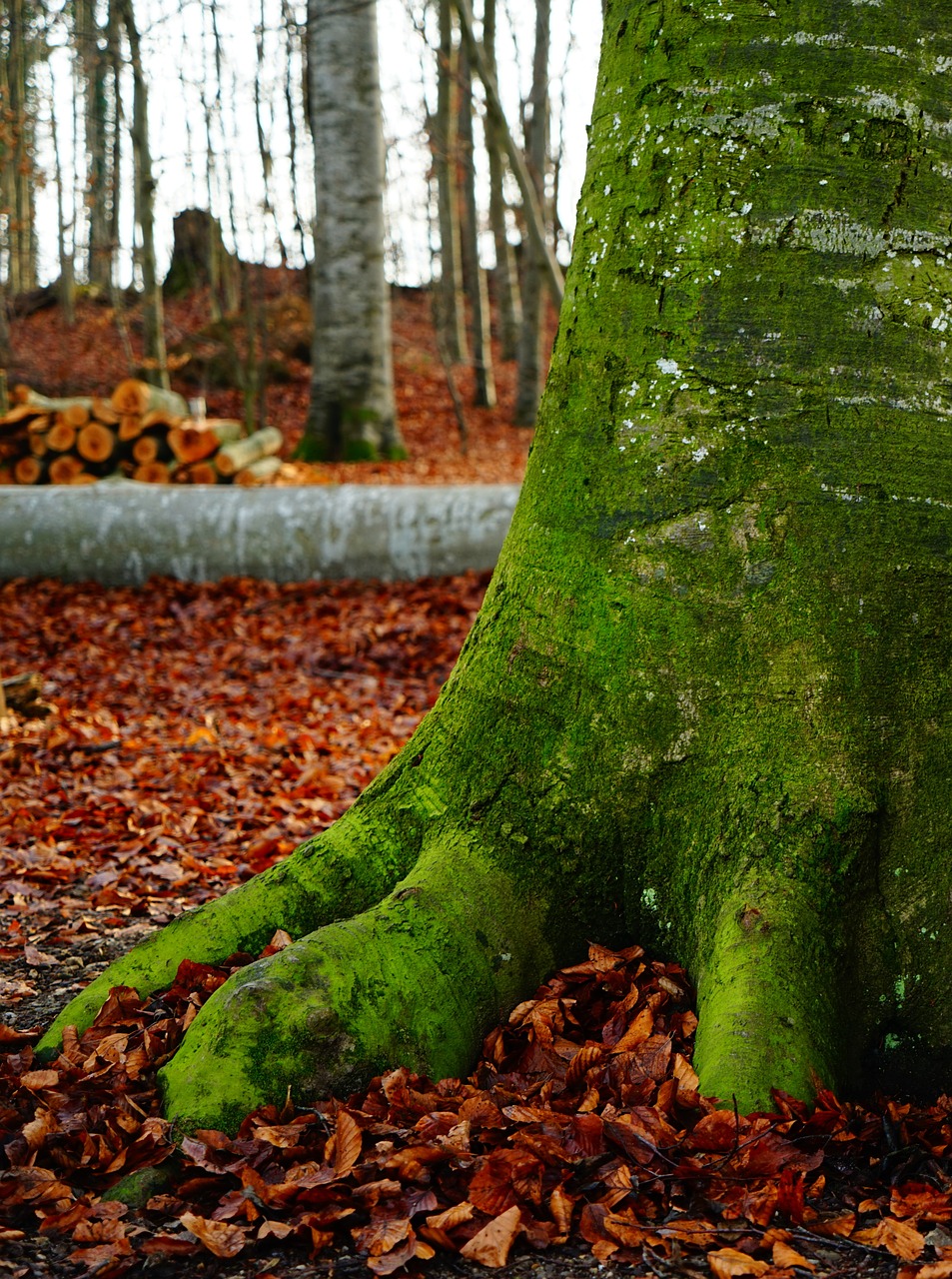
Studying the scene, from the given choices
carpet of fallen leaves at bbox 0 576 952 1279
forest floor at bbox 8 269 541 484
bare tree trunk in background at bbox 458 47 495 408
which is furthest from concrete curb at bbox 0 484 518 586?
bare tree trunk in background at bbox 458 47 495 408

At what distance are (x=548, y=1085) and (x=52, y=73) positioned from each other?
106ft

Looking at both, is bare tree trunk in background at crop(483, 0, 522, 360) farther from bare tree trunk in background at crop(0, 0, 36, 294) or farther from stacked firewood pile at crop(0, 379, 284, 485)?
stacked firewood pile at crop(0, 379, 284, 485)

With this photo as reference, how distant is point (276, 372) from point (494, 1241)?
19799 mm

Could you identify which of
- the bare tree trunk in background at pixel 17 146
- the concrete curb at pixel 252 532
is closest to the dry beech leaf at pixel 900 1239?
the concrete curb at pixel 252 532

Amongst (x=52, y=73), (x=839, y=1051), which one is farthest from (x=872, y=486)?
(x=52, y=73)

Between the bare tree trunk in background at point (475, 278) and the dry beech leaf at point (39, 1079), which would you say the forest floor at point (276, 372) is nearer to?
the bare tree trunk in background at point (475, 278)

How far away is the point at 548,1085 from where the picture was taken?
210cm

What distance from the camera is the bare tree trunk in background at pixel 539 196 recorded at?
17578 mm

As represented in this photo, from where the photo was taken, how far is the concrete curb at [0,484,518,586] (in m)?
7.92

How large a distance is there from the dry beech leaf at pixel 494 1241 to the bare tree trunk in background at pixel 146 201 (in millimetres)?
13639

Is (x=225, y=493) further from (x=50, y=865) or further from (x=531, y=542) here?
(x=531, y=542)

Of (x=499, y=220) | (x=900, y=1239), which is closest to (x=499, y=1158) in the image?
(x=900, y=1239)

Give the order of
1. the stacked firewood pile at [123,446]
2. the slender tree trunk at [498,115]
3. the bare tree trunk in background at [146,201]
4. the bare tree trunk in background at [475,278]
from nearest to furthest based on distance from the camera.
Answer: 1. the slender tree trunk at [498,115]
2. the stacked firewood pile at [123,446]
3. the bare tree trunk in background at [146,201]
4. the bare tree trunk in background at [475,278]

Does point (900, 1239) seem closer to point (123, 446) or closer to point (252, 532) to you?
point (252, 532)
